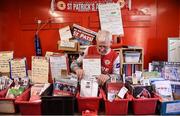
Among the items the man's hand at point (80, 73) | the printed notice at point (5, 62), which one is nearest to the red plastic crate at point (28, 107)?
the man's hand at point (80, 73)

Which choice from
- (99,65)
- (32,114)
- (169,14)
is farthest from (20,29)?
(169,14)

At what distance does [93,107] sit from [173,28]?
2.61 metres

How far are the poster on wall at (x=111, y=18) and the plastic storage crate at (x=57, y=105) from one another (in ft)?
7.24

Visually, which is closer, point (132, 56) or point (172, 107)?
point (172, 107)

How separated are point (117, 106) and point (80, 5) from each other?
2.39 metres

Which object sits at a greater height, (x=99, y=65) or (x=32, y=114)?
(x=99, y=65)

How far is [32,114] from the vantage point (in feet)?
6.37

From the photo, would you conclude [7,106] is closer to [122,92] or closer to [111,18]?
[122,92]

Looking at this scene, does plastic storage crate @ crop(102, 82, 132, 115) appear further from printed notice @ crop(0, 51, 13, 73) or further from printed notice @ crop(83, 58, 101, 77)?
printed notice @ crop(0, 51, 13, 73)

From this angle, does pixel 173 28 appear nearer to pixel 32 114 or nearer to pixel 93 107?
pixel 93 107

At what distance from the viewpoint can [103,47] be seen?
2.67 meters

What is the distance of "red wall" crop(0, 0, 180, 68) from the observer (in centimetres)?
389

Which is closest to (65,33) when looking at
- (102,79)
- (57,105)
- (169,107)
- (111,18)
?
(111,18)

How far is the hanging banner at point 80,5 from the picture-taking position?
12.7ft
